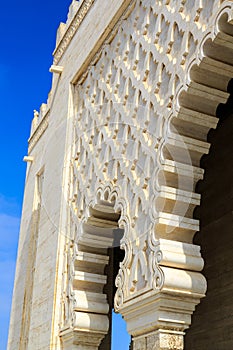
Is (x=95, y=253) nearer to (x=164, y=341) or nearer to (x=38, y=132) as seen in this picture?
(x=164, y=341)

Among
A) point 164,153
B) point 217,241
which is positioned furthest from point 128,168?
point 217,241

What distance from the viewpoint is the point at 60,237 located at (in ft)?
17.5

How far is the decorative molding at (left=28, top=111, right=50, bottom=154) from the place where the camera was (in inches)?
300

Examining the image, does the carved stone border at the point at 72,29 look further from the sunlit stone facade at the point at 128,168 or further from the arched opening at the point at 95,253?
the arched opening at the point at 95,253

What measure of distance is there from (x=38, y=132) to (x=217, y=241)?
11.6ft

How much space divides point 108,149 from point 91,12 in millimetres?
1998

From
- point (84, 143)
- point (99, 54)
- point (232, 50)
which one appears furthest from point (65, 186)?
point (232, 50)

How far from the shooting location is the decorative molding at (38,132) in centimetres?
762

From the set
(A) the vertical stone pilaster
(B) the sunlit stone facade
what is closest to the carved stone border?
(B) the sunlit stone facade

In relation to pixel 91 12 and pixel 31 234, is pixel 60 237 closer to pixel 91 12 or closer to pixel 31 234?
pixel 31 234

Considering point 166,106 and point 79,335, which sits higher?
A: point 166,106

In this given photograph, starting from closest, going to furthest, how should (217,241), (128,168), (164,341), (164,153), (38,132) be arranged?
1. (164,341)
2. (164,153)
3. (128,168)
4. (217,241)
5. (38,132)

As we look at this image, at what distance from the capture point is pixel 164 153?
3.55m

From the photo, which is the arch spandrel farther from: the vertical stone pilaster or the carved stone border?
the carved stone border
